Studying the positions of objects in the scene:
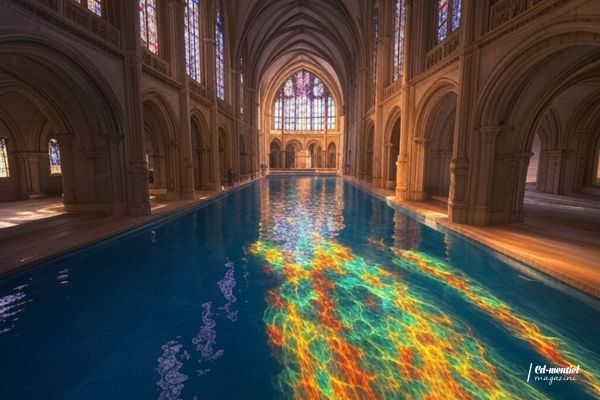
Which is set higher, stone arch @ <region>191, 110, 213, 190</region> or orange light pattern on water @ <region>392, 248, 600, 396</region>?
stone arch @ <region>191, 110, 213, 190</region>

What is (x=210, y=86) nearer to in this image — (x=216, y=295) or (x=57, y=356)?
(x=216, y=295)

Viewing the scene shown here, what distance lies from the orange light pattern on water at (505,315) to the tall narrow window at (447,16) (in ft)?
30.4

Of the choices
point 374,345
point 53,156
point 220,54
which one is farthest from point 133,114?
point 220,54

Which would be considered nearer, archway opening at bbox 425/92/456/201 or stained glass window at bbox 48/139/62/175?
archway opening at bbox 425/92/456/201

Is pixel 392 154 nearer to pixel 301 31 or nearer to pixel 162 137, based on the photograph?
pixel 162 137

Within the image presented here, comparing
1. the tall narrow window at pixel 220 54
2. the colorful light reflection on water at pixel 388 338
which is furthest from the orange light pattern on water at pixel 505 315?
the tall narrow window at pixel 220 54

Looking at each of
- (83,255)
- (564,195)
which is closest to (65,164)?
(83,255)

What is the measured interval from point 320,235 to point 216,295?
441cm

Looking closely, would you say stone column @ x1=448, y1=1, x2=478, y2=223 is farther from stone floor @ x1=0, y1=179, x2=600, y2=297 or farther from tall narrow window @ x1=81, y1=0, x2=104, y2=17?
tall narrow window @ x1=81, y1=0, x2=104, y2=17

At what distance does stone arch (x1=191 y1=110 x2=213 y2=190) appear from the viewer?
1811cm

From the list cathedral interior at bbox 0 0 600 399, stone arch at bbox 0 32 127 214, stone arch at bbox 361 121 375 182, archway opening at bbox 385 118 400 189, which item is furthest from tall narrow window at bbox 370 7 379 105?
stone arch at bbox 0 32 127 214

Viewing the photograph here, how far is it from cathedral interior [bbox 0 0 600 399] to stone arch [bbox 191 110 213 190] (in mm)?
89

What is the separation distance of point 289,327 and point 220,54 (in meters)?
22.3

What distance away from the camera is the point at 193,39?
16906mm
